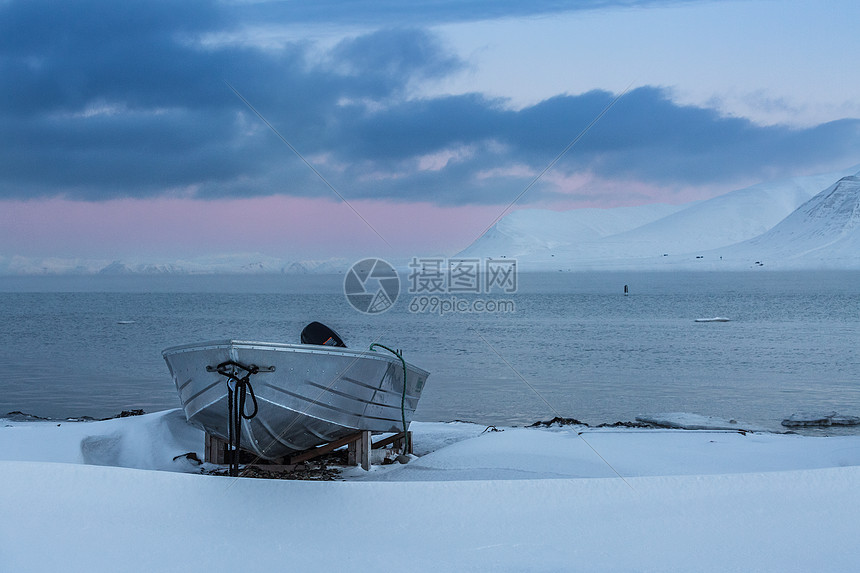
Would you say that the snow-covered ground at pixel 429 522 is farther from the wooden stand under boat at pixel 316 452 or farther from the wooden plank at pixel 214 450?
the wooden plank at pixel 214 450

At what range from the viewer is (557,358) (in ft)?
74.8

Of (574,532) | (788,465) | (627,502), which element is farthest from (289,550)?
(788,465)

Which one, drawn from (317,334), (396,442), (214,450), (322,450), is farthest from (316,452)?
(317,334)

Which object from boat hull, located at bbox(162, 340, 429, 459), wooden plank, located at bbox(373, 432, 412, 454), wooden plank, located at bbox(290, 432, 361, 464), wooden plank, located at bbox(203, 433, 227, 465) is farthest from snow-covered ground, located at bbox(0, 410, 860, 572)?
wooden plank, located at bbox(373, 432, 412, 454)

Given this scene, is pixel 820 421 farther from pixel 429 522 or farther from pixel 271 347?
pixel 429 522

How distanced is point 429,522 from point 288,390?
271cm

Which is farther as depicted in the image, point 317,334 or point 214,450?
point 317,334

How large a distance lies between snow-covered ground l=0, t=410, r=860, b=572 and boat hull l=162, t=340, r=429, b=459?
1.76 meters

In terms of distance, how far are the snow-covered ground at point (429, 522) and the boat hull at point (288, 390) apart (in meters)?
1.76

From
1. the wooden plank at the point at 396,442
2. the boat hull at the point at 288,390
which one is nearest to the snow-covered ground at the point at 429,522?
the boat hull at the point at 288,390

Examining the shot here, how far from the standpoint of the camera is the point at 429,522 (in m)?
4.57

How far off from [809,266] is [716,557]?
19953 cm

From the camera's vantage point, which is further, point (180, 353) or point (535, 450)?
point (535, 450)

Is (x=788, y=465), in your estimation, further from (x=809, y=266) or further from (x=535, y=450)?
(x=809, y=266)
